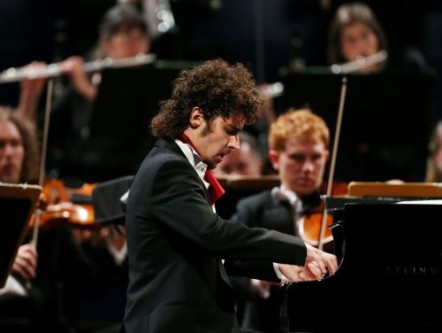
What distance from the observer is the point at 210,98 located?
126 inches

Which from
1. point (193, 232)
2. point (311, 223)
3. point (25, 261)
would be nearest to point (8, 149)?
point (25, 261)

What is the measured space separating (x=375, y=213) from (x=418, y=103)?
224cm

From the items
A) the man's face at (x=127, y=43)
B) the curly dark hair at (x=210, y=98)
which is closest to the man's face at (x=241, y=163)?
the man's face at (x=127, y=43)

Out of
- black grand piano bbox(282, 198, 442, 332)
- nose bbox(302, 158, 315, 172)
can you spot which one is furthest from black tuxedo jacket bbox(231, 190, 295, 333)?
black grand piano bbox(282, 198, 442, 332)

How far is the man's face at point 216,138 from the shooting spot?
3.18 meters

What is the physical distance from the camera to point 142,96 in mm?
5535

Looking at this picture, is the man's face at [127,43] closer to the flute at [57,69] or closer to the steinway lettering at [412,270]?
the flute at [57,69]

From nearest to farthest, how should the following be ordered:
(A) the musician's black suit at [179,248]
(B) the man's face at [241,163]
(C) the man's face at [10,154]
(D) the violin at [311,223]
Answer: (A) the musician's black suit at [179,248] < (D) the violin at [311,223] < (C) the man's face at [10,154] < (B) the man's face at [241,163]

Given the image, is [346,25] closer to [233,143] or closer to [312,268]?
[233,143]

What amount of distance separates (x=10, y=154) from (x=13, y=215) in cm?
128

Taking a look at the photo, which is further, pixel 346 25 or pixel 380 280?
pixel 346 25

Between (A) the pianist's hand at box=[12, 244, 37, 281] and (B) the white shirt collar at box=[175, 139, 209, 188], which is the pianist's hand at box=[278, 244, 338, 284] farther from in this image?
(A) the pianist's hand at box=[12, 244, 37, 281]

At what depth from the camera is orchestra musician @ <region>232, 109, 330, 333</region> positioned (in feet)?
14.4

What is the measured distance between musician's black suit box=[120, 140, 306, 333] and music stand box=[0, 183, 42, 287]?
625 mm
